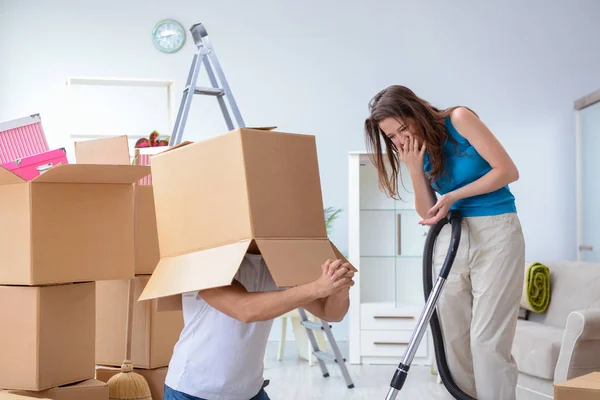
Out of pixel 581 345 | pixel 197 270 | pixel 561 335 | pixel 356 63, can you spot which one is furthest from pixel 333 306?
pixel 356 63

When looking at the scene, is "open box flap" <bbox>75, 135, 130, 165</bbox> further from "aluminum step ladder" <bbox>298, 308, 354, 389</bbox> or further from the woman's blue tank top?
"aluminum step ladder" <bbox>298, 308, 354, 389</bbox>

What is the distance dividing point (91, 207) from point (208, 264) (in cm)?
77

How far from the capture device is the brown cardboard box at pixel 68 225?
6.58ft

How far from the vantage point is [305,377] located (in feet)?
14.4

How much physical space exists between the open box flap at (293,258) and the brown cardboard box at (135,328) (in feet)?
3.71


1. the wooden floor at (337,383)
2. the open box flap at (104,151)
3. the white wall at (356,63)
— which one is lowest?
the wooden floor at (337,383)

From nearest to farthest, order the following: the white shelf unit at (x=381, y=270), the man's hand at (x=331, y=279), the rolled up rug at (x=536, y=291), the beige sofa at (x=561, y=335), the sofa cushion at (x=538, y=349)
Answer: the man's hand at (x=331, y=279)
the beige sofa at (x=561, y=335)
the sofa cushion at (x=538, y=349)
the rolled up rug at (x=536, y=291)
the white shelf unit at (x=381, y=270)

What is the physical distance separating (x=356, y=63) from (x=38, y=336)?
12.8ft

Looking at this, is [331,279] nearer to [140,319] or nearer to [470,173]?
[470,173]

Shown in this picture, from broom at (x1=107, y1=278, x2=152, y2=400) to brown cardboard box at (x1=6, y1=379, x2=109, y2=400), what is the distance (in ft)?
0.58

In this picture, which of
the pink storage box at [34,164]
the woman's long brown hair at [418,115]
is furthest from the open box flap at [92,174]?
the woman's long brown hair at [418,115]

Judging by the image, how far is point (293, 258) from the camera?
148 cm

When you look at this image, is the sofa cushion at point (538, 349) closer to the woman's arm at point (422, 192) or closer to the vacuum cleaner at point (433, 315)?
the vacuum cleaner at point (433, 315)

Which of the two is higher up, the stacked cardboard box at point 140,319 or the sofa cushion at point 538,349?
the stacked cardboard box at point 140,319
